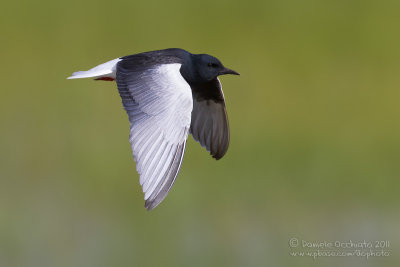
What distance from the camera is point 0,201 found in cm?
752

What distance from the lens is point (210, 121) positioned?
261 inches

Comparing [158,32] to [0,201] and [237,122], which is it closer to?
[237,122]

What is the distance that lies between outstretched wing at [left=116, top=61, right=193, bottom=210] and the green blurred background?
4.89ft

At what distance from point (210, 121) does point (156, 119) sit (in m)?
1.01

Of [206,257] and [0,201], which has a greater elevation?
A: [0,201]

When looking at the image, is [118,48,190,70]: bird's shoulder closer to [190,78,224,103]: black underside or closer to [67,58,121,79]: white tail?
[67,58,121,79]: white tail

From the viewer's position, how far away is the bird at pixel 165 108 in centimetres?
544

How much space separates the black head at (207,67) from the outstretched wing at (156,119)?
0.84 ft

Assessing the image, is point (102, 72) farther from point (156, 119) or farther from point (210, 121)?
point (210, 121)

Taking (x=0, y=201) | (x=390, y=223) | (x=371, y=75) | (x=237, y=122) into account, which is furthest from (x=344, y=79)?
(x=0, y=201)

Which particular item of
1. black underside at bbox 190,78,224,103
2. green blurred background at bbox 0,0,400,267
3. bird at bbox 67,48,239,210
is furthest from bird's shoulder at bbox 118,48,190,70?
green blurred background at bbox 0,0,400,267

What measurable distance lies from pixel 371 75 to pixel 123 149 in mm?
2218

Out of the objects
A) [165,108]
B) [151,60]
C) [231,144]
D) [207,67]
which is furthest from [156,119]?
[231,144]

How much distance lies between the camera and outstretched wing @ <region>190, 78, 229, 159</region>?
6594 mm
